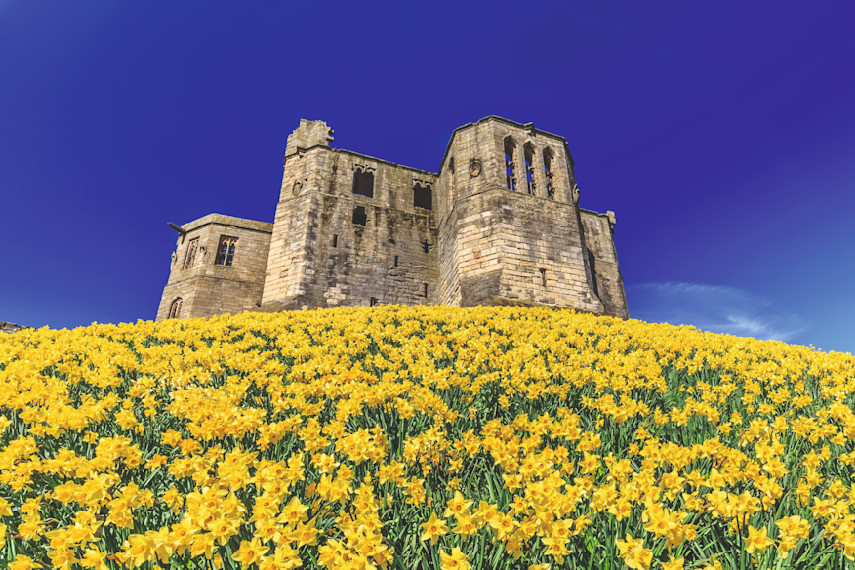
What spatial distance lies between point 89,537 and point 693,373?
6.58m

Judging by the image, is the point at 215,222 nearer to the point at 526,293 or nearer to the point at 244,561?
the point at 526,293

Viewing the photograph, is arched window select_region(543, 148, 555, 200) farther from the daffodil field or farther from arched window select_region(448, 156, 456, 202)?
the daffodil field

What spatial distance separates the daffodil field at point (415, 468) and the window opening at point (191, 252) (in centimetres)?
2088

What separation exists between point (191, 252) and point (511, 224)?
19377 mm

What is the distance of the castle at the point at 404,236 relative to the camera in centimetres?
1814

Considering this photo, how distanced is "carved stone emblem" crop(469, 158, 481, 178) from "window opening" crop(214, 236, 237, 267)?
49.3 ft

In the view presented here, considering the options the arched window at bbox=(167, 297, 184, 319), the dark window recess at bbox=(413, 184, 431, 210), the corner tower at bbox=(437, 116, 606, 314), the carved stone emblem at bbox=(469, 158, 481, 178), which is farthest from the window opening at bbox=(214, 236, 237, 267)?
the carved stone emblem at bbox=(469, 158, 481, 178)

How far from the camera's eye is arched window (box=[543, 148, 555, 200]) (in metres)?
20.7

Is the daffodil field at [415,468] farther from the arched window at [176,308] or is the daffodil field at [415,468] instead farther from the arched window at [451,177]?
the arched window at [176,308]

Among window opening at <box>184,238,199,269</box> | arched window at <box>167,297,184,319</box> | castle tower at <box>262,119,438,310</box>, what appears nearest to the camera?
castle tower at <box>262,119,438,310</box>

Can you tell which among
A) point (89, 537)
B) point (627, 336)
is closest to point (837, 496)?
point (89, 537)

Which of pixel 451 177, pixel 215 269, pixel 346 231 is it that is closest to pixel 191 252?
pixel 215 269

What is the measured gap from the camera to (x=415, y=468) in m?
3.12

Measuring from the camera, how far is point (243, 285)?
2428cm
